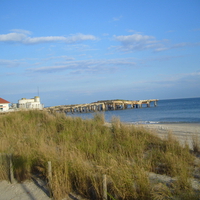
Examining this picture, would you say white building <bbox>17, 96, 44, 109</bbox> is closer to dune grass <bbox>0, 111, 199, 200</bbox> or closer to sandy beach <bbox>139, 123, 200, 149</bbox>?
sandy beach <bbox>139, 123, 200, 149</bbox>

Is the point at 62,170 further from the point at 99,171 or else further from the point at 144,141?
the point at 144,141

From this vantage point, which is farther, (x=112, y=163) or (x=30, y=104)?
(x=30, y=104)

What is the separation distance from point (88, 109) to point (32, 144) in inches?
1620

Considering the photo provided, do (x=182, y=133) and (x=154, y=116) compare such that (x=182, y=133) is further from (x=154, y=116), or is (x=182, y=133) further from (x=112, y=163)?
(x=154, y=116)

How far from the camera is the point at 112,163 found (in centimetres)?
516

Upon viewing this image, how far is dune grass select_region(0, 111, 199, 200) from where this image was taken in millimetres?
4543

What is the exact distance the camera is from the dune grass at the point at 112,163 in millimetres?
4543

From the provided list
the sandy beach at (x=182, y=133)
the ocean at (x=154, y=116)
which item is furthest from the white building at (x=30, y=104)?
the sandy beach at (x=182, y=133)

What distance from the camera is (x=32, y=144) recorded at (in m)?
7.70

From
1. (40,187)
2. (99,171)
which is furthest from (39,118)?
(99,171)

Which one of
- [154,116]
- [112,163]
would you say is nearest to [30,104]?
[154,116]

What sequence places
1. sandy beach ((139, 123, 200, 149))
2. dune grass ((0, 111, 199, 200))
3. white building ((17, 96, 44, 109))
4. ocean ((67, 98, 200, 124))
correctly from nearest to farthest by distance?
dune grass ((0, 111, 199, 200)), sandy beach ((139, 123, 200, 149)), ocean ((67, 98, 200, 124)), white building ((17, 96, 44, 109))

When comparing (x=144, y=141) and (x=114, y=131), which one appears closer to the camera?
(x=144, y=141)

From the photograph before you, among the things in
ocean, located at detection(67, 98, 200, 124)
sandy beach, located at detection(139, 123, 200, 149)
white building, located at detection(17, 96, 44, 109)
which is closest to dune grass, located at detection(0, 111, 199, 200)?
sandy beach, located at detection(139, 123, 200, 149)
